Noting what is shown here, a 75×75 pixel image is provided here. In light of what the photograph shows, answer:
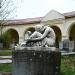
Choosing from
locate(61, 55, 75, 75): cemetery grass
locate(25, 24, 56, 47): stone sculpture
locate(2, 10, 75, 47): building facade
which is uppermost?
locate(2, 10, 75, 47): building facade

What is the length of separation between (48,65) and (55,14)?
28321mm

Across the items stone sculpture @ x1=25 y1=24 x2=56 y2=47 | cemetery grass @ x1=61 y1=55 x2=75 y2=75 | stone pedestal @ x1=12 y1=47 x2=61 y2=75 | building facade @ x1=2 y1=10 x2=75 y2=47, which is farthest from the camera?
building facade @ x1=2 y1=10 x2=75 y2=47

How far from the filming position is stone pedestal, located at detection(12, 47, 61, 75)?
870 centimetres

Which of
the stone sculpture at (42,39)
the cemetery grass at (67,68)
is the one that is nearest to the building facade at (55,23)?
the cemetery grass at (67,68)

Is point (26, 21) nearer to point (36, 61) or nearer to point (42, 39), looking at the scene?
point (42, 39)

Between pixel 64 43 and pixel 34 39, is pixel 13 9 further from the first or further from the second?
pixel 34 39

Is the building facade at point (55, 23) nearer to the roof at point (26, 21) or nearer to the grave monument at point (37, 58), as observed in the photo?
the roof at point (26, 21)

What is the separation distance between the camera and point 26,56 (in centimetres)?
880

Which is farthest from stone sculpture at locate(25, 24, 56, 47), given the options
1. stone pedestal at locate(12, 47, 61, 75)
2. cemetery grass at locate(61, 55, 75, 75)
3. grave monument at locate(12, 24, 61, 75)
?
cemetery grass at locate(61, 55, 75, 75)

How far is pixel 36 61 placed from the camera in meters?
8.72

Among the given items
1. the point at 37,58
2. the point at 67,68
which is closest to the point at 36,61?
the point at 37,58

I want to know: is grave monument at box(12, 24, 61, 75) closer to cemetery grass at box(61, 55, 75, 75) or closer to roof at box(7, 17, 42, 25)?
cemetery grass at box(61, 55, 75, 75)

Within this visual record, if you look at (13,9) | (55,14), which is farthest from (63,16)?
(13,9)

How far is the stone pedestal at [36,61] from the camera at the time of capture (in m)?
8.70
